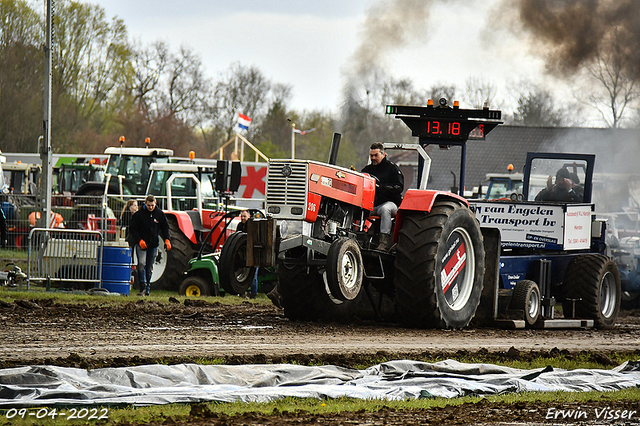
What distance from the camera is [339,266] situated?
10.1 m

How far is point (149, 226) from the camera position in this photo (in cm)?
1728

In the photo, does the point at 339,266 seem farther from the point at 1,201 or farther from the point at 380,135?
the point at 380,135

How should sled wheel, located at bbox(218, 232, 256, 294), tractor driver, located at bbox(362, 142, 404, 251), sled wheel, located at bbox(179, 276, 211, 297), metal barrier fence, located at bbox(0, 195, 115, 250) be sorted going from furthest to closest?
metal barrier fence, located at bbox(0, 195, 115, 250)
sled wheel, located at bbox(179, 276, 211, 297)
tractor driver, located at bbox(362, 142, 404, 251)
sled wheel, located at bbox(218, 232, 256, 294)

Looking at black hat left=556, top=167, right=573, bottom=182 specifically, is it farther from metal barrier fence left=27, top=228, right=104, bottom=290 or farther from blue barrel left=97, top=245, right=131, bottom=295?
metal barrier fence left=27, top=228, right=104, bottom=290

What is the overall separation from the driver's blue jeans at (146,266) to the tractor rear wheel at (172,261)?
826mm

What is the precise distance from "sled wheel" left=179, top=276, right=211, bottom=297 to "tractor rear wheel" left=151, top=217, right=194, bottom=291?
1.14 m

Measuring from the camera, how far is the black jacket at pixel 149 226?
679 inches

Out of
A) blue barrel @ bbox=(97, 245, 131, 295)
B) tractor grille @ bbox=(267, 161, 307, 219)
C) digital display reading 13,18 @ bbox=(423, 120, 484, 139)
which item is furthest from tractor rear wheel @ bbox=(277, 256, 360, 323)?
blue barrel @ bbox=(97, 245, 131, 295)

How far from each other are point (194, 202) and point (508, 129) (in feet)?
119

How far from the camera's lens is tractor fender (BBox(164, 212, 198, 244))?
18344mm

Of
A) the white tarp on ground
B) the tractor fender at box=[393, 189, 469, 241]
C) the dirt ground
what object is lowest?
the dirt ground

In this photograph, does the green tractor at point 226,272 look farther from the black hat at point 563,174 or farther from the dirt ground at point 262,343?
the black hat at point 563,174

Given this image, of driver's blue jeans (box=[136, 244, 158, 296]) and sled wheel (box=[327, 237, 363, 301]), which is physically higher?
sled wheel (box=[327, 237, 363, 301])

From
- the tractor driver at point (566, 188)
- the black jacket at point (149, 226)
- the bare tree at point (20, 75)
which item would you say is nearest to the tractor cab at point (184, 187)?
the black jacket at point (149, 226)
